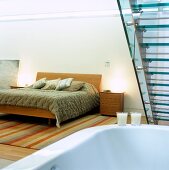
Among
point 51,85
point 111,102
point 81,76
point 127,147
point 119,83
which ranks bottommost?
point 127,147

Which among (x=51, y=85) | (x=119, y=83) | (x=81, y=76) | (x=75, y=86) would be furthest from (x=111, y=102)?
(x=51, y=85)

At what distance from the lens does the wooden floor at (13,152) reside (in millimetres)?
3004

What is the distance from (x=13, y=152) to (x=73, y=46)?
3.79 meters

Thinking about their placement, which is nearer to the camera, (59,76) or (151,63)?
(151,63)

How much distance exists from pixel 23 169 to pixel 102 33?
5.21m

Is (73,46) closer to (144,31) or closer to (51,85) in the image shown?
(51,85)

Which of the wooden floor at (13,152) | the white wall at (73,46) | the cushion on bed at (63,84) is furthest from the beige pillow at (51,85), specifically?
the wooden floor at (13,152)

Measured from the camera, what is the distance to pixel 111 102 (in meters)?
5.71

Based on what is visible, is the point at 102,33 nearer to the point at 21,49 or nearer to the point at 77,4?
the point at 77,4

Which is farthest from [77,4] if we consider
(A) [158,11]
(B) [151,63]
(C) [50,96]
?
(A) [158,11]

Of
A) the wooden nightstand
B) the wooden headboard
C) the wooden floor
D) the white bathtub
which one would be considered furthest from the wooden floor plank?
the wooden headboard

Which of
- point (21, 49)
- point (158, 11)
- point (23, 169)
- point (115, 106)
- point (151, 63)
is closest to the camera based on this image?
point (23, 169)

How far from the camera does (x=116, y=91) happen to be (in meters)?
6.03

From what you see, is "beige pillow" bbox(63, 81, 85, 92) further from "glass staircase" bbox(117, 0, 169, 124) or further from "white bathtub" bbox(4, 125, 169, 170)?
"white bathtub" bbox(4, 125, 169, 170)
